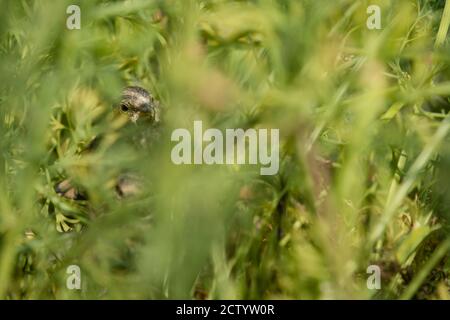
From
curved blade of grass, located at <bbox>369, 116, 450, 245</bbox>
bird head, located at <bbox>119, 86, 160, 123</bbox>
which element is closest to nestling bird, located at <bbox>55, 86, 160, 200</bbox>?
bird head, located at <bbox>119, 86, 160, 123</bbox>

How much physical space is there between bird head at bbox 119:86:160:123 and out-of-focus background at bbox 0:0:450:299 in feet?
0.06

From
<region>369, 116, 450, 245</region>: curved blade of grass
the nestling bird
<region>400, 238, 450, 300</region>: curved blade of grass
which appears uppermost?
the nestling bird

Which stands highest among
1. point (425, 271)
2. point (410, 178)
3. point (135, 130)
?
point (135, 130)

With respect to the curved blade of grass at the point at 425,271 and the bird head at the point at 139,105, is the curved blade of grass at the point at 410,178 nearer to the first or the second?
the curved blade of grass at the point at 425,271

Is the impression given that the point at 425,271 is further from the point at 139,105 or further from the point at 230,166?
the point at 139,105

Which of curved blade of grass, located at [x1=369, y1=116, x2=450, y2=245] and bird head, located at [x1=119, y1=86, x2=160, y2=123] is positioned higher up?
bird head, located at [x1=119, y1=86, x2=160, y2=123]

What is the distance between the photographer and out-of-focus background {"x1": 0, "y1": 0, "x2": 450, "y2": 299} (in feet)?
3.45

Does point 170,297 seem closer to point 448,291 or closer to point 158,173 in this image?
point 158,173

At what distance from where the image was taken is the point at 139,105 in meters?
1.20

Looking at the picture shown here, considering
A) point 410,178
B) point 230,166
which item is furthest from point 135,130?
point 410,178

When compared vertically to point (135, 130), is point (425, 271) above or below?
below

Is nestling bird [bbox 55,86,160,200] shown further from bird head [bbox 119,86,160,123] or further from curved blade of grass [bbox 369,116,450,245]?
curved blade of grass [bbox 369,116,450,245]

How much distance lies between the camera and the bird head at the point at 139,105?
118 centimetres

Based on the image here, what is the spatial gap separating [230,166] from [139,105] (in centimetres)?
18
